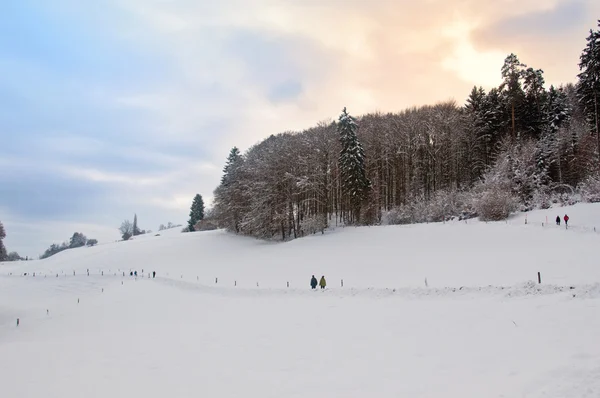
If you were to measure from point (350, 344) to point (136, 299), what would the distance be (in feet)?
79.3

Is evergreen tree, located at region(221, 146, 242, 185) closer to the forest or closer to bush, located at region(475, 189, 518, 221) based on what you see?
the forest

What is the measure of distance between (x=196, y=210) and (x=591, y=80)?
87.5 metres

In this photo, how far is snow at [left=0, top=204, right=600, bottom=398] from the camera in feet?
37.8

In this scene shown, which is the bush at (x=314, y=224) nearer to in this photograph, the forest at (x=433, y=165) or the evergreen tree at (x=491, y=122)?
the forest at (x=433, y=165)

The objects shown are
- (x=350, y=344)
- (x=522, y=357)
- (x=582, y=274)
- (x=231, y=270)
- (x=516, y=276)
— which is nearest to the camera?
(x=522, y=357)

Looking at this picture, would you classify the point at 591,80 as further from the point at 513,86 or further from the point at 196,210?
the point at 196,210

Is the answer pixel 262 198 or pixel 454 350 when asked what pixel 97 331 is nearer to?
pixel 454 350

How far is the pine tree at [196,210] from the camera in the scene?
99306 millimetres

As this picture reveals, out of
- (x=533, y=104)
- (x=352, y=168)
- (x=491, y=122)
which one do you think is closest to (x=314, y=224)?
(x=352, y=168)

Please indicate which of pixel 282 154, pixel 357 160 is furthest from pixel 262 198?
pixel 357 160

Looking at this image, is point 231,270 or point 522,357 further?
point 231,270

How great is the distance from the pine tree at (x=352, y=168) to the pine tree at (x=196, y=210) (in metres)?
55.4

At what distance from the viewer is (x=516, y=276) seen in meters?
24.1

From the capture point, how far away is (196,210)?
100 metres
